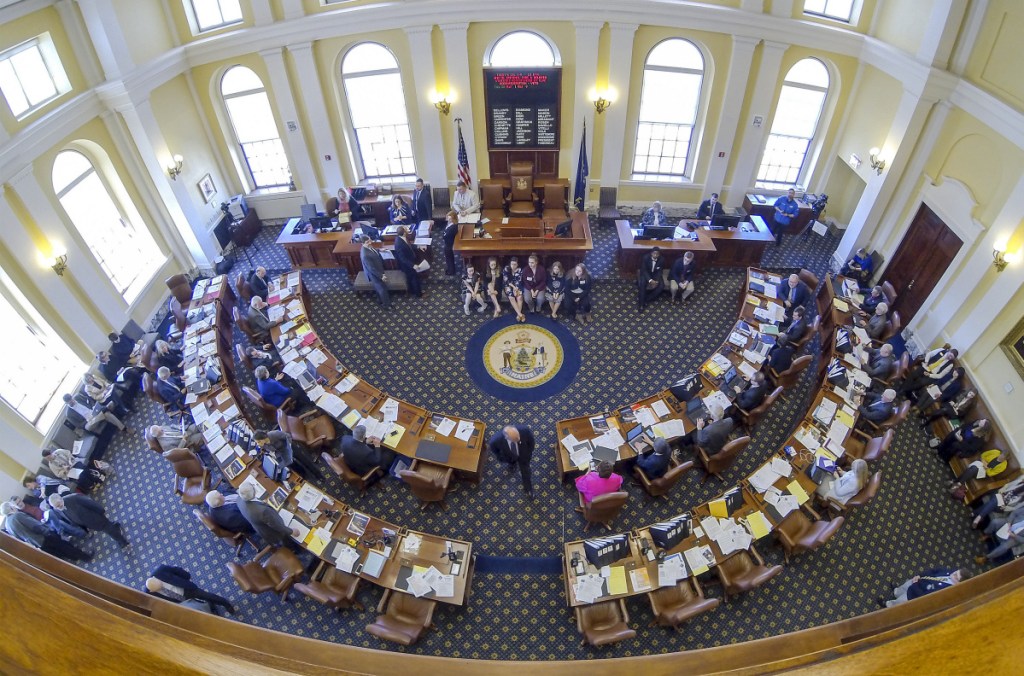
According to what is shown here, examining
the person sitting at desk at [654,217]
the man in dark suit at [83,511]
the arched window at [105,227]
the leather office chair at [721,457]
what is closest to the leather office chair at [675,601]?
the leather office chair at [721,457]

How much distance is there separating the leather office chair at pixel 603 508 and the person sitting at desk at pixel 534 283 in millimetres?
4659

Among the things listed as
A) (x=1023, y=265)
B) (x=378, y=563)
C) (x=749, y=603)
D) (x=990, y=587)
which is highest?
(x=990, y=587)

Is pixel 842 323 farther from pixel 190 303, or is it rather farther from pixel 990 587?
pixel 190 303

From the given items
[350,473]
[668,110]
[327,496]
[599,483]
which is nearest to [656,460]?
[599,483]

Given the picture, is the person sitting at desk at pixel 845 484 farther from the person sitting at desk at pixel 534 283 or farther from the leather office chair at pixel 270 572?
the leather office chair at pixel 270 572

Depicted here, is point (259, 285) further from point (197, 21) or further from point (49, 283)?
point (197, 21)

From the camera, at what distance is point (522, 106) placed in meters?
13.3

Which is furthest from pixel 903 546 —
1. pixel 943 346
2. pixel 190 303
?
pixel 190 303

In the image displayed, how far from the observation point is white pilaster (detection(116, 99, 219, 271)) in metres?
11.1

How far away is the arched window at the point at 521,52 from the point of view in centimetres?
1264

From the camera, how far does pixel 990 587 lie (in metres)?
1.35

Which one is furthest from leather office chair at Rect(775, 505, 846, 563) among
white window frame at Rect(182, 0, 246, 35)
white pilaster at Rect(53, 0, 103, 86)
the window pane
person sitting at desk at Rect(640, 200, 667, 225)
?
white window frame at Rect(182, 0, 246, 35)

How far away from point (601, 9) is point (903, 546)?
37.1 ft

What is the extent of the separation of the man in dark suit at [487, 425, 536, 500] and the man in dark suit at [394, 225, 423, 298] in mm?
5178
